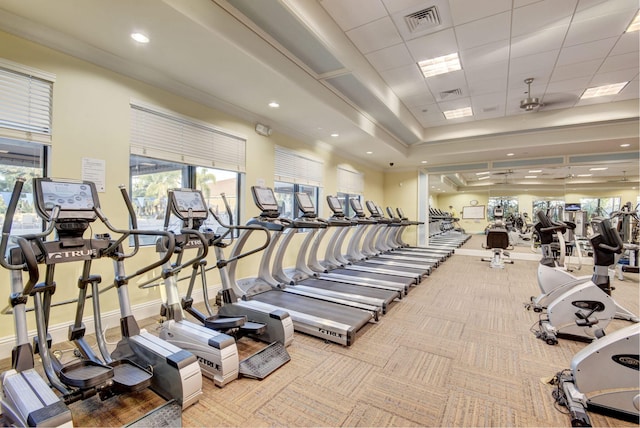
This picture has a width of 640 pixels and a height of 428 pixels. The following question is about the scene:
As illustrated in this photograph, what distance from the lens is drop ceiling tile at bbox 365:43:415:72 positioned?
4293mm

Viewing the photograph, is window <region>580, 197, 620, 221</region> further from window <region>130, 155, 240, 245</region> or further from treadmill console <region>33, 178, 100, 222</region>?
treadmill console <region>33, 178, 100, 222</region>

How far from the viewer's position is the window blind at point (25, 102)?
2.55 meters

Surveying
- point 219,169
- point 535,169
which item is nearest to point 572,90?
point 535,169

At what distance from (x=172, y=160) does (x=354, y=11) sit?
2.94 m

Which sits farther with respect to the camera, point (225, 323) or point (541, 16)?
point (541, 16)

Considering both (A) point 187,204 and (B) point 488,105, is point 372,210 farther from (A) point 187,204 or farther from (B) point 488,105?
(A) point 187,204

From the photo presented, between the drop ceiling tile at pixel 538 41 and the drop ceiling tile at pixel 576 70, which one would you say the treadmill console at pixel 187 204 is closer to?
the drop ceiling tile at pixel 538 41

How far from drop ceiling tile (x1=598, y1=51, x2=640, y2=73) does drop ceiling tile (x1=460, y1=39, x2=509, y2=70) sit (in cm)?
156

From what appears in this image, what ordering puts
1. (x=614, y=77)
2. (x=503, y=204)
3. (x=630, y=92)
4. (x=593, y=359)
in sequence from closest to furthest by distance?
(x=593, y=359) → (x=614, y=77) → (x=630, y=92) → (x=503, y=204)

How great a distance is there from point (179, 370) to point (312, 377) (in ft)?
3.16

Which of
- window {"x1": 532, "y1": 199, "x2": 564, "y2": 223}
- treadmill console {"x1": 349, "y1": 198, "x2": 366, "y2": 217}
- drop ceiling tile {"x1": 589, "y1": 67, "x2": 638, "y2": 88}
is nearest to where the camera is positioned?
drop ceiling tile {"x1": 589, "y1": 67, "x2": 638, "y2": 88}

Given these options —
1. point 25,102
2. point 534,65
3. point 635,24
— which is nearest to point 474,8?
point 534,65

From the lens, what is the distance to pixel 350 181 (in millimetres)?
Result: 8297

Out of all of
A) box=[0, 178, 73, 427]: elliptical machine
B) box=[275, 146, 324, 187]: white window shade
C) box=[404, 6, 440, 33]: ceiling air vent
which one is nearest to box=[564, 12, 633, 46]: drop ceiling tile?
box=[404, 6, 440, 33]: ceiling air vent
